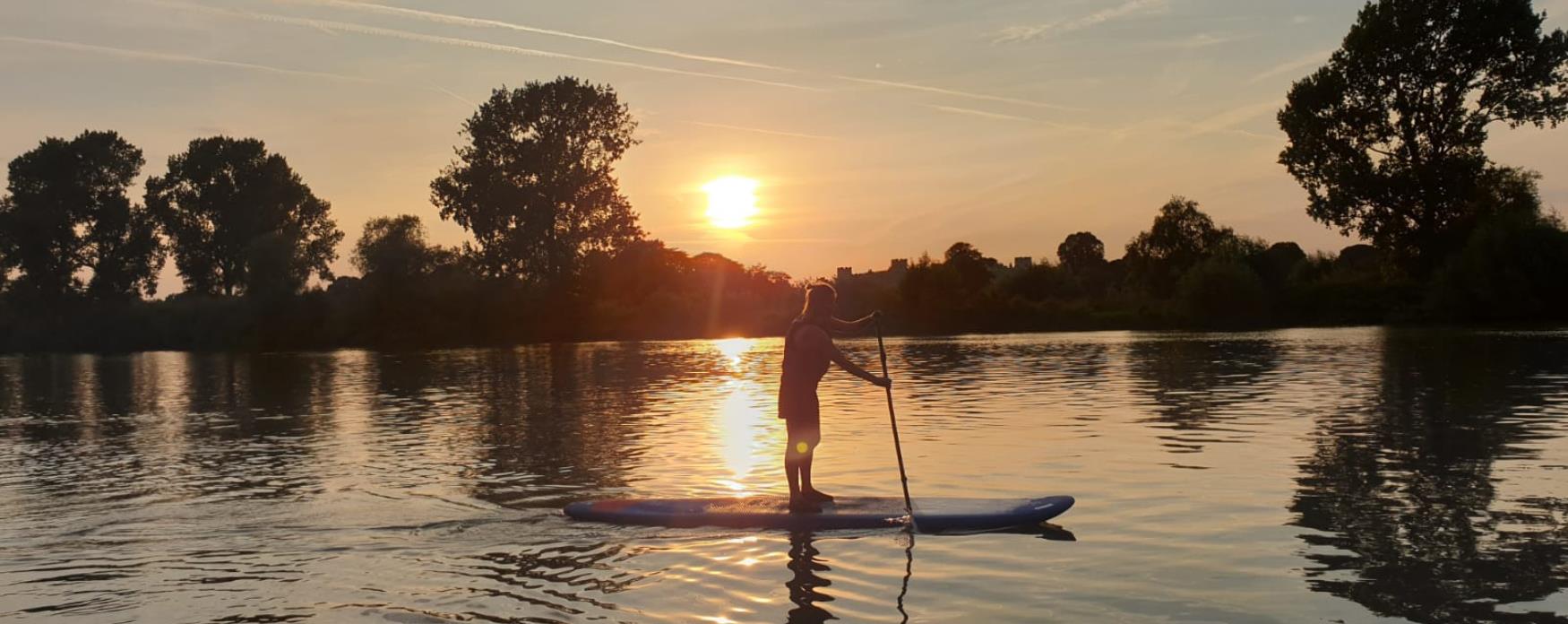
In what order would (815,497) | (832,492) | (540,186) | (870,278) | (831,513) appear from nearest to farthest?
1. (831,513)
2. (815,497)
3. (832,492)
4. (540,186)
5. (870,278)

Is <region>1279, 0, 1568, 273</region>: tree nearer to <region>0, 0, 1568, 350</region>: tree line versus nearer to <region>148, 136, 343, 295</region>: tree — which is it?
<region>0, 0, 1568, 350</region>: tree line

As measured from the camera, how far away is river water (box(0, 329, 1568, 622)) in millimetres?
9141

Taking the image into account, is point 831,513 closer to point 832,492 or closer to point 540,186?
point 832,492

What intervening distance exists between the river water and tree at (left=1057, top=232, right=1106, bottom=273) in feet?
414

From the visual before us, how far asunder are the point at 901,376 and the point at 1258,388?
11.5 meters

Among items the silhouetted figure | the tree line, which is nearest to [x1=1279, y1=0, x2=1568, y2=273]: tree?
the tree line

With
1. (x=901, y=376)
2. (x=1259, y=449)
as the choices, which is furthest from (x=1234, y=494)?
(x=901, y=376)

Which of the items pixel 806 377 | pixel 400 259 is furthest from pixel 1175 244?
pixel 806 377

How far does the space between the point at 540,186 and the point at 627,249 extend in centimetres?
849

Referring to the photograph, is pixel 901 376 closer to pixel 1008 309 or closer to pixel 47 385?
pixel 47 385

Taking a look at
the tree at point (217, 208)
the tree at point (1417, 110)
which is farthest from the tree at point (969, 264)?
the tree at point (217, 208)

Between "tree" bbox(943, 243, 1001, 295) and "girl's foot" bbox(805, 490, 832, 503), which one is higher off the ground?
"tree" bbox(943, 243, 1001, 295)

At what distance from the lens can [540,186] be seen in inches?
3223

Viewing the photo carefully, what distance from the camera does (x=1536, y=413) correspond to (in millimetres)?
20688
